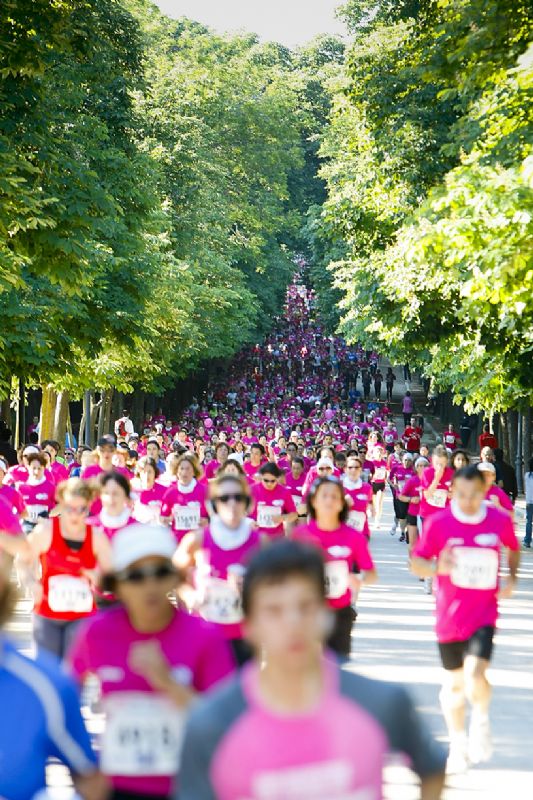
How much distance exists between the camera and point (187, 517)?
44.7 ft

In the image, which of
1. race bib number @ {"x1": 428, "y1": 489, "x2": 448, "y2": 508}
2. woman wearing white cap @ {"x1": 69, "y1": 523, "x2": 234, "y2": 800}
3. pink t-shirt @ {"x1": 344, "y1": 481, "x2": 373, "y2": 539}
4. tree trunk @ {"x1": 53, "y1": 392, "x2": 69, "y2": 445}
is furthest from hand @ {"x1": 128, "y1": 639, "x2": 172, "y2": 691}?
tree trunk @ {"x1": 53, "y1": 392, "x2": 69, "y2": 445}

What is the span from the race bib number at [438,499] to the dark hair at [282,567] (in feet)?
46.0

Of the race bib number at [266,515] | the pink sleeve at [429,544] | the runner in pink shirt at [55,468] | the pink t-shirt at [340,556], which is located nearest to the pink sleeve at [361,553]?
the pink t-shirt at [340,556]

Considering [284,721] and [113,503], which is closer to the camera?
[284,721]

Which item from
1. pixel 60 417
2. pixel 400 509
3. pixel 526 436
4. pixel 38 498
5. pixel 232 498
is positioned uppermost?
pixel 60 417

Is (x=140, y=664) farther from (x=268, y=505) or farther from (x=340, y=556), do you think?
(x=268, y=505)

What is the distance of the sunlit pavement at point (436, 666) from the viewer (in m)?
8.73

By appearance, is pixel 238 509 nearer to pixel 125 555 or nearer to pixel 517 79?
pixel 125 555

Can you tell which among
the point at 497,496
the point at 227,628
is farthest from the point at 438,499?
the point at 227,628

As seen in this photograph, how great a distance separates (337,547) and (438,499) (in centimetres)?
820

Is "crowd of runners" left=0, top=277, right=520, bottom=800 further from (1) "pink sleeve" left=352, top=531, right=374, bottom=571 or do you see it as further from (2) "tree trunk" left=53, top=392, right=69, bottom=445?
(2) "tree trunk" left=53, top=392, right=69, bottom=445

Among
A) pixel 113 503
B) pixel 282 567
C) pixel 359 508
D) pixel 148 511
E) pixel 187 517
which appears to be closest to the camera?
pixel 282 567

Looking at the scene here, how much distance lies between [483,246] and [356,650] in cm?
514

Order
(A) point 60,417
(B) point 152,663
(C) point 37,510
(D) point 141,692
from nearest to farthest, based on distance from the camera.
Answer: (B) point 152,663 < (D) point 141,692 < (C) point 37,510 < (A) point 60,417
